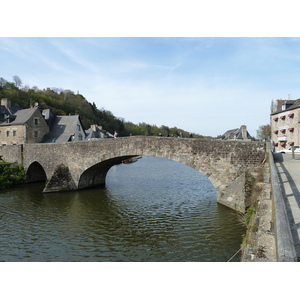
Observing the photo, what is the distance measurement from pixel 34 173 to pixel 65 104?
46263 millimetres

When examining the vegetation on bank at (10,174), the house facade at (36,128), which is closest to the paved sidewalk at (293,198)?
the vegetation on bank at (10,174)

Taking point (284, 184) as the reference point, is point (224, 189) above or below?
below

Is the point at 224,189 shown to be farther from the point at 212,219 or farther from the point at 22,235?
the point at 22,235

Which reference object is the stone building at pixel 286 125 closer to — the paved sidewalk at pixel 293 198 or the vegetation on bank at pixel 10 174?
the paved sidewalk at pixel 293 198

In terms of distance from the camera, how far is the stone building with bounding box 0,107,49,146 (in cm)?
2427

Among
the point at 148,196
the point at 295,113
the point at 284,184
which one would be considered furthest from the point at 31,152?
the point at 295,113

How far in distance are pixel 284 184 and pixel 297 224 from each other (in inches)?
144

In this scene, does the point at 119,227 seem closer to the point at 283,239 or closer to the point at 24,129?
the point at 283,239

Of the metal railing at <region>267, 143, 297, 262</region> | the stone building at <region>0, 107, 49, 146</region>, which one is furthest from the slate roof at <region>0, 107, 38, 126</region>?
the metal railing at <region>267, 143, 297, 262</region>

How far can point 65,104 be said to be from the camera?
65500mm

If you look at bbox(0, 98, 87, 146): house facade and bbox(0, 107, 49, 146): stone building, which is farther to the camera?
bbox(0, 98, 87, 146): house facade

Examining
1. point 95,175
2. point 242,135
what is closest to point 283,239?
point 242,135

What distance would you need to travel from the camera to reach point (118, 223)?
36.0 feet

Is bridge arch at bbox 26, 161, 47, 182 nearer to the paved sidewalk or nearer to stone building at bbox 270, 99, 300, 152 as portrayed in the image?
the paved sidewalk
